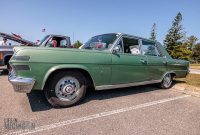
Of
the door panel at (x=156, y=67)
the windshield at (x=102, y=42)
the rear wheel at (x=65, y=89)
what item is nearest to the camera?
the rear wheel at (x=65, y=89)

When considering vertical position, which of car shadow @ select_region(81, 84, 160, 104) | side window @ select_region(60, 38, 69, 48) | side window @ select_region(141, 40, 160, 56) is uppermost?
side window @ select_region(60, 38, 69, 48)

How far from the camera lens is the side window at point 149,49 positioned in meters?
5.35

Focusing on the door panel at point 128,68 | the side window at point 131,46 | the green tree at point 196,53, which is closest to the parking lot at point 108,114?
the door panel at point 128,68

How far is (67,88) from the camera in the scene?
151 inches

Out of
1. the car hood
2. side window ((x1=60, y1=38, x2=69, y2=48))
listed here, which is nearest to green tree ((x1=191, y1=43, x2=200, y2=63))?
side window ((x1=60, y1=38, x2=69, y2=48))

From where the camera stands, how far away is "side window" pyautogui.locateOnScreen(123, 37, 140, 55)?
479 centimetres

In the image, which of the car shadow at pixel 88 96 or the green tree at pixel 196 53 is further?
the green tree at pixel 196 53

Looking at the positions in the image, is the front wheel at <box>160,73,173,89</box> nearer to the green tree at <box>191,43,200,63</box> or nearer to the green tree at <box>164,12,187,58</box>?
the green tree at <box>164,12,187,58</box>

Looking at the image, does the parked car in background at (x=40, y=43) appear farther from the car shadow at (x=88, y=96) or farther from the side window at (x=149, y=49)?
the side window at (x=149, y=49)

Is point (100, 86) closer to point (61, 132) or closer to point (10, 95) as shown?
point (61, 132)

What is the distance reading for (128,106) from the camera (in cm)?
416

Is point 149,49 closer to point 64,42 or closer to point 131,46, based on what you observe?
point 131,46

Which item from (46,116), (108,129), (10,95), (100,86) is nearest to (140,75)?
(100,86)

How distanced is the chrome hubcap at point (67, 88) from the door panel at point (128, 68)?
0.97 m
